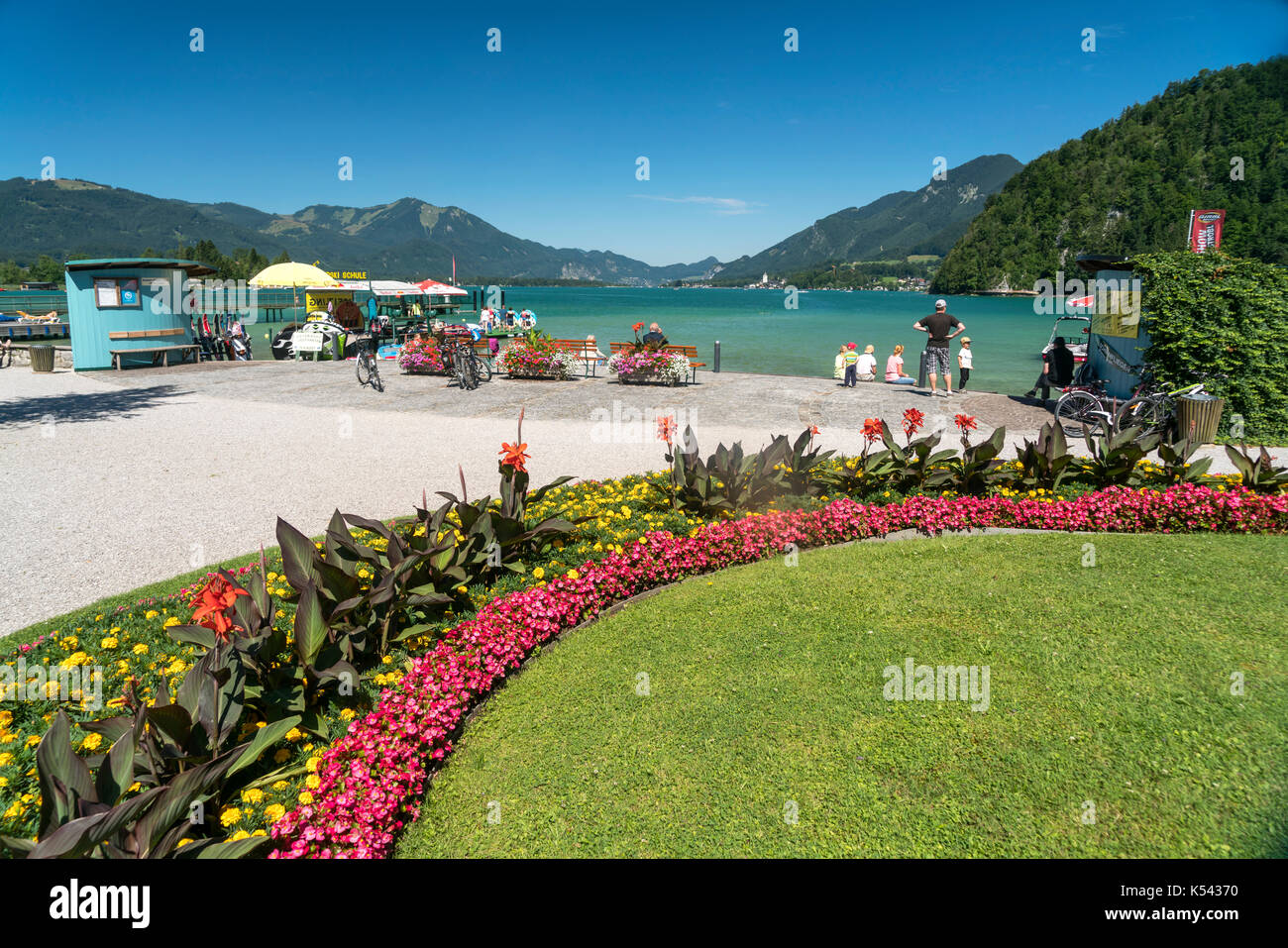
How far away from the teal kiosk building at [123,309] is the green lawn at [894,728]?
2250cm

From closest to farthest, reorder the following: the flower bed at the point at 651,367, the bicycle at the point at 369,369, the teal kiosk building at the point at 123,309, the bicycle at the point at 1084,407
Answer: the bicycle at the point at 1084,407 < the bicycle at the point at 369,369 < the flower bed at the point at 651,367 < the teal kiosk building at the point at 123,309

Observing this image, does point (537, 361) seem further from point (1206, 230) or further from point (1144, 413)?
point (1206, 230)

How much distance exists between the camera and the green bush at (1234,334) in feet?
36.8

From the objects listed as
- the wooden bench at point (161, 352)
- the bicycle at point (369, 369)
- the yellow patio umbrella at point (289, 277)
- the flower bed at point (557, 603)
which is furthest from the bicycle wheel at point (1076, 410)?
the yellow patio umbrella at point (289, 277)

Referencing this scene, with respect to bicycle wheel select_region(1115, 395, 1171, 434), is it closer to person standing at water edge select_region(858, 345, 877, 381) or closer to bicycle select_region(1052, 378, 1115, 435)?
bicycle select_region(1052, 378, 1115, 435)

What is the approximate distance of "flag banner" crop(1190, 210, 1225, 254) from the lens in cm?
1307

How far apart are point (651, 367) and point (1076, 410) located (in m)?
10.1

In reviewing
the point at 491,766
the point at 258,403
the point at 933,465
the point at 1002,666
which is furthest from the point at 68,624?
Answer: the point at 258,403

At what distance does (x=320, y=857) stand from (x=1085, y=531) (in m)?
7.45

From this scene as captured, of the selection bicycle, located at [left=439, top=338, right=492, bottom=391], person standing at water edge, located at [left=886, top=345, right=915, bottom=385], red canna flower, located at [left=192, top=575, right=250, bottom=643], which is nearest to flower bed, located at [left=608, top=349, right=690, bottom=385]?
bicycle, located at [left=439, top=338, right=492, bottom=391]

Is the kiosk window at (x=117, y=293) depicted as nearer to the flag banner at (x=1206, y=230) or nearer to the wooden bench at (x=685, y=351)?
the wooden bench at (x=685, y=351)

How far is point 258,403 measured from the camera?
618 inches

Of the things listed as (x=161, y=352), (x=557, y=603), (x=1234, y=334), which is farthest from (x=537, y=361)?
(x=1234, y=334)
